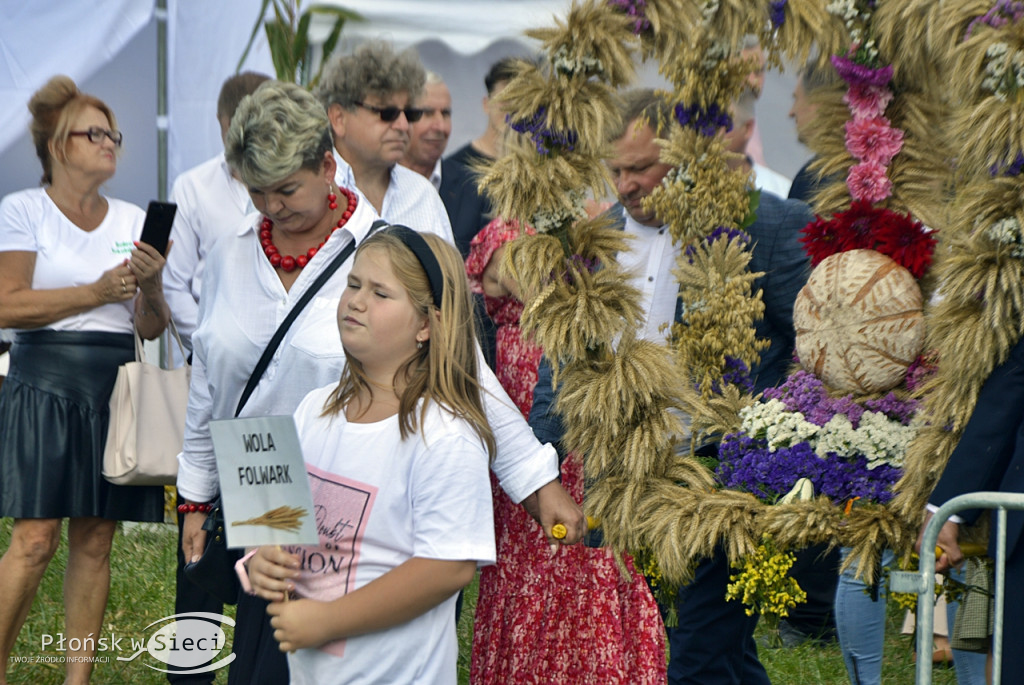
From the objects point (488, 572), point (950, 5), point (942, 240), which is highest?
point (950, 5)

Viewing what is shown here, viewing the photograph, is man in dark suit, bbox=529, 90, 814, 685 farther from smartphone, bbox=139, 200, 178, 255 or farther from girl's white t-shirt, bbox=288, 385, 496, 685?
smartphone, bbox=139, 200, 178, 255

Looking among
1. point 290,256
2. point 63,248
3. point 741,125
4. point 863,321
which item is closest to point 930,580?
point 863,321

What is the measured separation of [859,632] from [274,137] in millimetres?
2368

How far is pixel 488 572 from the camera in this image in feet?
11.4

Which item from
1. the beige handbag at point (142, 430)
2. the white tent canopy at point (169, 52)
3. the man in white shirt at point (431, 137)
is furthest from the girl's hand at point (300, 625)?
the white tent canopy at point (169, 52)

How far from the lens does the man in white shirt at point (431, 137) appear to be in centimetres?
505

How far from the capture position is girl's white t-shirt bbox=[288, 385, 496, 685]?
2.26 m

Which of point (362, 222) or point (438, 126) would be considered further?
point (438, 126)

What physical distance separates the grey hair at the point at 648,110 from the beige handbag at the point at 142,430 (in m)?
1.66

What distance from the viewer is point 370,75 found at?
3.78 m

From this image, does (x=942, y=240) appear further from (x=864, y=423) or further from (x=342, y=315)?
(x=342, y=315)

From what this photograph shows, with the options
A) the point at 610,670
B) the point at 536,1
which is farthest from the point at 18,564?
the point at 536,1

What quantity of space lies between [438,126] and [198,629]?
2355 millimetres

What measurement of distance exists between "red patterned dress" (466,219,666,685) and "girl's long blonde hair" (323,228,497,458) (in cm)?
77
